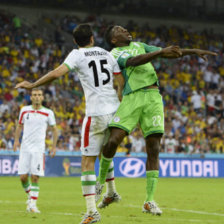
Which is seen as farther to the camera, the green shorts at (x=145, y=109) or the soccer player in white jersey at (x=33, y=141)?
the soccer player in white jersey at (x=33, y=141)

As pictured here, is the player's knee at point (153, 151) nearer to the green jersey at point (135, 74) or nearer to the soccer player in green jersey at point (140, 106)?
the soccer player in green jersey at point (140, 106)

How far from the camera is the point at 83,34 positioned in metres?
7.75

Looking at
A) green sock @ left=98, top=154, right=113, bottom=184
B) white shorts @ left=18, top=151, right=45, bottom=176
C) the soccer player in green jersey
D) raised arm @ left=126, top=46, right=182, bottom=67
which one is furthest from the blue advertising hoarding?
raised arm @ left=126, top=46, right=182, bottom=67

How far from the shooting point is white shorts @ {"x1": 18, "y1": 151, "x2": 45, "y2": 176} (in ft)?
34.5

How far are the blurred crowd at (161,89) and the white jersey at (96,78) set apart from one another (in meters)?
15.5

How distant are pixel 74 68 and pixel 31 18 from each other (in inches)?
997

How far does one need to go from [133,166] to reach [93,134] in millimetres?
16022

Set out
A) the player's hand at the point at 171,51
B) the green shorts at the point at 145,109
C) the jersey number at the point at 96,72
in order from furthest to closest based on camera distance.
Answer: the green shorts at the point at 145,109
the player's hand at the point at 171,51
the jersey number at the point at 96,72

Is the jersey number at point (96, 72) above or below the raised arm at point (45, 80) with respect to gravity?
above

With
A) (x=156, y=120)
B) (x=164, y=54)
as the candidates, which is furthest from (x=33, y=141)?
(x=164, y=54)

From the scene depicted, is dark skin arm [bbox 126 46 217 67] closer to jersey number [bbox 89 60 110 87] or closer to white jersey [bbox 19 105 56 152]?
jersey number [bbox 89 60 110 87]

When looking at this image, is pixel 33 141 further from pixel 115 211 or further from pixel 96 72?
pixel 96 72

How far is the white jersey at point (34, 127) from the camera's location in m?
10.7

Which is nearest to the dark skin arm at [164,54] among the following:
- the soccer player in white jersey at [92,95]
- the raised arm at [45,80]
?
the soccer player in white jersey at [92,95]
